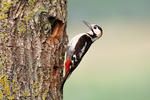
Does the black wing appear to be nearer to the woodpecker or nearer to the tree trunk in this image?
the woodpecker

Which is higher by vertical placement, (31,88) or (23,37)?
(23,37)

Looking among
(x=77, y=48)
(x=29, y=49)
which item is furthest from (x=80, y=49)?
(x=29, y=49)

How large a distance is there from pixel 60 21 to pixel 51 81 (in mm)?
521

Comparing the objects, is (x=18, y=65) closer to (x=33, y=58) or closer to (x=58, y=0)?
(x=33, y=58)

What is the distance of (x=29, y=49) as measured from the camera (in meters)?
2.67

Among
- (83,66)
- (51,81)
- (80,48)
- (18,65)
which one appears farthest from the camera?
(83,66)

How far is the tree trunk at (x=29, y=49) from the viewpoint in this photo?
2.59 metres

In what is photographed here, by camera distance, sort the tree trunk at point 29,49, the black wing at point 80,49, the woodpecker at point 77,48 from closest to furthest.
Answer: the tree trunk at point 29,49 → the woodpecker at point 77,48 → the black wing at point 80,49

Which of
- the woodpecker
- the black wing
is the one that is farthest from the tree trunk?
the black wing

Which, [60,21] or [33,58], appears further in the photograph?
[60,21]

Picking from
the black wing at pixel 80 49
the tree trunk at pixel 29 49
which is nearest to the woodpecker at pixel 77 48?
the black wing at pixel 80 49

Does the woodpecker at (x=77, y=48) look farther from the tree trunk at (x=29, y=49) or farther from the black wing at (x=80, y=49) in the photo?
the tree trunk at (x=29, y=49)

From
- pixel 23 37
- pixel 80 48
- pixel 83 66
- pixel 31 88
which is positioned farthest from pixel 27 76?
pixel 83 66

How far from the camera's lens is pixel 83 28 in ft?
24.6
